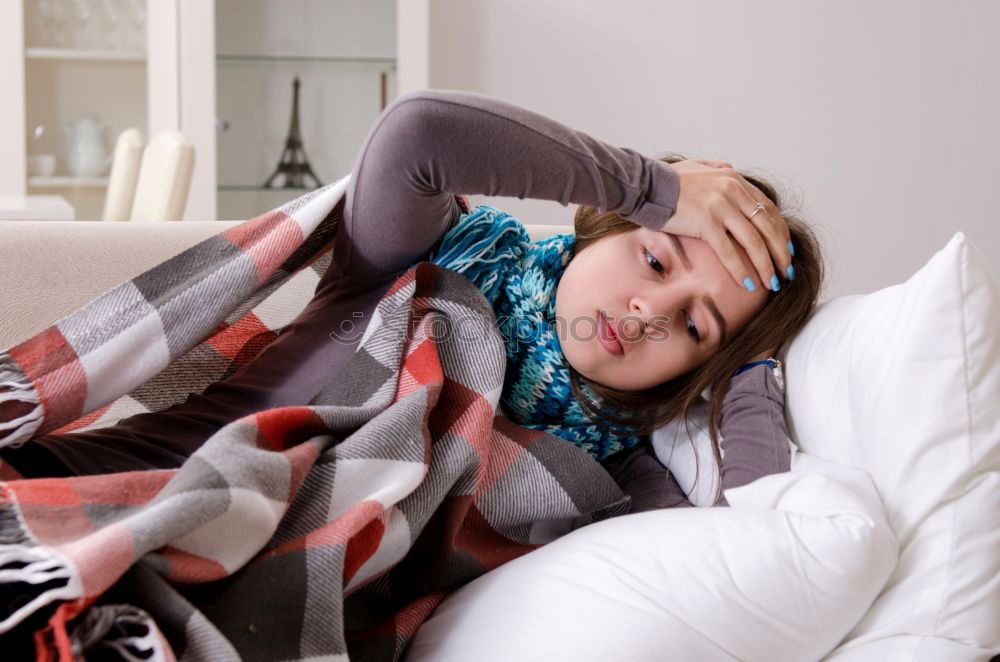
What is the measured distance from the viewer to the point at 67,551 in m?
0.61

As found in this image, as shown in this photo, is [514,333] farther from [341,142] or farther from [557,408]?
[341,142]

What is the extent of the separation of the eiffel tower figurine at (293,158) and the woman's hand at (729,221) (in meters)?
1.96

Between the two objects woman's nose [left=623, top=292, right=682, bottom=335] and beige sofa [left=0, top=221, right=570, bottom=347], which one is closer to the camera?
woman's nose [left=623, top=292, right=682, bottom=335]

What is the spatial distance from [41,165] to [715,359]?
240 centimetres

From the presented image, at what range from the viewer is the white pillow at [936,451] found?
0.75 meters

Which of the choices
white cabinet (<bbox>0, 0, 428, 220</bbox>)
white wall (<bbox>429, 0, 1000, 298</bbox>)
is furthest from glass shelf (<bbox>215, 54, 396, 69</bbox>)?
white wall (<bbox>429, 0, 1000, 298</bbox>)

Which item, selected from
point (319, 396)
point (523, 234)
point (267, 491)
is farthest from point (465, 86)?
point (267, 491)

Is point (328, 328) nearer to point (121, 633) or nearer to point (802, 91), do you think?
point (121, 633)

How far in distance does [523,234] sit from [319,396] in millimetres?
321

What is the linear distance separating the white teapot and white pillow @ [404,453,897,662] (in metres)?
2.47

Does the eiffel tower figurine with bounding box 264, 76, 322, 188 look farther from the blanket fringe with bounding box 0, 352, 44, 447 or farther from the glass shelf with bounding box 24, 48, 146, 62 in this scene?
the blanket fringe with bounding box 0, 352, 44, 447

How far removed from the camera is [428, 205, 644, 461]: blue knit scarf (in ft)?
3.50

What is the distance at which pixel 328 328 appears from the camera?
3.48 feet

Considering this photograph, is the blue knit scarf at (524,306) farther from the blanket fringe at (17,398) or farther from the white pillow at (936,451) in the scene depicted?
the blanket fringe at (17,398)
